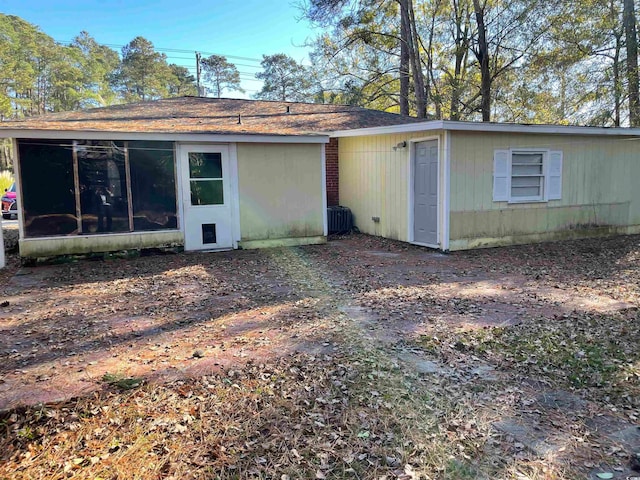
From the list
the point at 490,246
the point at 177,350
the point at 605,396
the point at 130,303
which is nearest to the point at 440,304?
the point at 605,396

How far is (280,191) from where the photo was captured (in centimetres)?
962

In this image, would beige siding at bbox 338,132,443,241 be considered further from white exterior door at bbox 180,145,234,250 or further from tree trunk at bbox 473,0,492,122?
tree trunk at bbox 473,0,492,122

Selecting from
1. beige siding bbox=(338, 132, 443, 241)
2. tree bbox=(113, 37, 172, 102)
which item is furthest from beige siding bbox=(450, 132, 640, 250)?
tree bbox=(113, 37, 172, 102)

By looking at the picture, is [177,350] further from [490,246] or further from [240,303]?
[490,246]

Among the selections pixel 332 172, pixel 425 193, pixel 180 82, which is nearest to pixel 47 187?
pixel 332 172

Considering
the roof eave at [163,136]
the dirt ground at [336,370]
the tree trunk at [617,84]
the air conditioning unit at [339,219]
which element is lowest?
the dirt ground at [336,370]

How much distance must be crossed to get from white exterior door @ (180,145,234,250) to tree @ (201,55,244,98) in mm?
33031

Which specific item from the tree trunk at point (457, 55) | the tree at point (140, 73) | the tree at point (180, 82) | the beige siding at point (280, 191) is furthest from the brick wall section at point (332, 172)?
the tree at point (180, 82)

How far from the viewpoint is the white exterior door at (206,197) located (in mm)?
8930

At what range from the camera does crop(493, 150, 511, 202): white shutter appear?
944 centimetres

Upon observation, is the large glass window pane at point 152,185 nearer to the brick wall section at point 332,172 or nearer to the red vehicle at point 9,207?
the brick wall section at point 332,172

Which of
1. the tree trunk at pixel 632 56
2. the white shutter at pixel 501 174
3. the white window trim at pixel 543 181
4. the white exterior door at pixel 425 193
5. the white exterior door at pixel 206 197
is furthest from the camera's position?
the tree trunk at pixel 632 56

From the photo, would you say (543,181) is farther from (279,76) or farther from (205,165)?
(279,76)

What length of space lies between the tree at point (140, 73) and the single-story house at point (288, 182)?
28.9 metres
